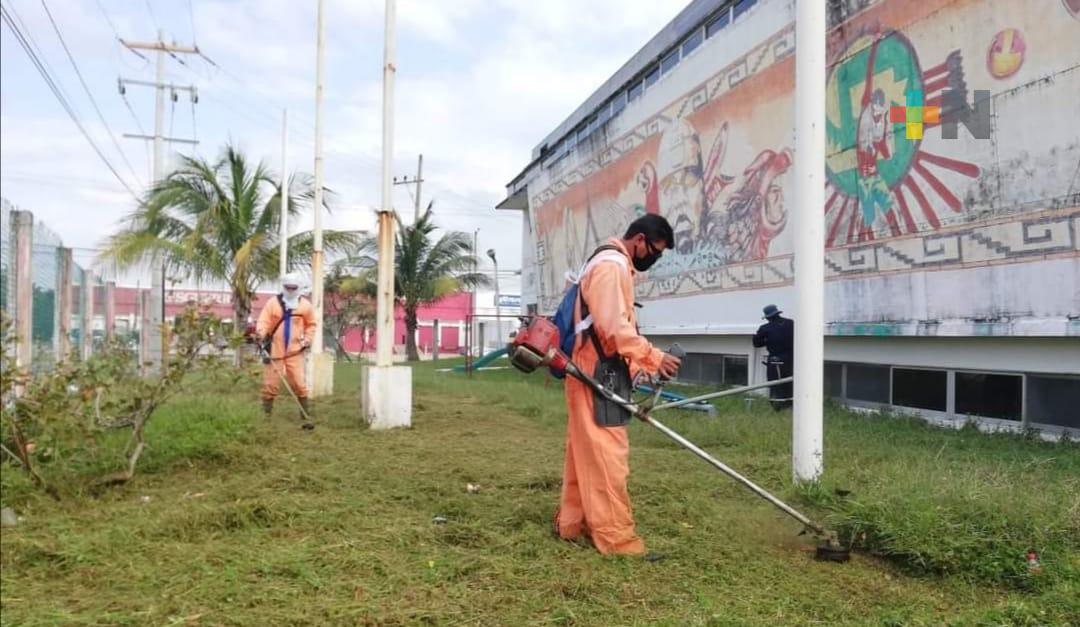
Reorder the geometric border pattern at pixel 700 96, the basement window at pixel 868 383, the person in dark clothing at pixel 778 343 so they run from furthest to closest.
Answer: the geometric border pattern at pixel 700 96, the person in dark clothing at pixel 778 343, the basement window at pixel 868 383

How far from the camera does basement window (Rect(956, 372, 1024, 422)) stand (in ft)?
25.2

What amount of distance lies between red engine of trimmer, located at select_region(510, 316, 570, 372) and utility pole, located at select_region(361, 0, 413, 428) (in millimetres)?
4563

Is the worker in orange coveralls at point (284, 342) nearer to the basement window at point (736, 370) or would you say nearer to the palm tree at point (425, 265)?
the basement window at point (736, 370)

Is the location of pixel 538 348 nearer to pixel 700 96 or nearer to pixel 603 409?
pixel 603 409

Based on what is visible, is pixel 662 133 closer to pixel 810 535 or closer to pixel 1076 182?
pixel 1076 182

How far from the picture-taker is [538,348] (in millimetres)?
3918

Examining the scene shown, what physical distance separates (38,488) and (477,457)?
3.01 m

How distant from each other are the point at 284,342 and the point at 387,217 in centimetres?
176

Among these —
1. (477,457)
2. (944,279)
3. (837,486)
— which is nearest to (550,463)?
(477,457)

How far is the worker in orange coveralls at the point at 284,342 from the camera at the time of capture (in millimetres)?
8789

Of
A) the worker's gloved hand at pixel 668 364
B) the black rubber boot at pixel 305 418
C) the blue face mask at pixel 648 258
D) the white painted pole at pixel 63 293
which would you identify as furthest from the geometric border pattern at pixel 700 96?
the white painted pole at pixel 63 293

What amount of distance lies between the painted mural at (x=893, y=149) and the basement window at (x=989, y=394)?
1.18 m

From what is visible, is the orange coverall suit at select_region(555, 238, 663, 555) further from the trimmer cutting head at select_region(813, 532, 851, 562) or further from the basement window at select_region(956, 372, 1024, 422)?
the basement window at select_region(956, 372, 1024, 422)

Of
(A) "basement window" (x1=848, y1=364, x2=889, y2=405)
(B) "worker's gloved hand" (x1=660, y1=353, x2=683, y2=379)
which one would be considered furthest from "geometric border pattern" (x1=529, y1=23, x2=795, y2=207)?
(B) "worker's gloved hand" (x1=660, y1=353, x2=683, y2=379)
